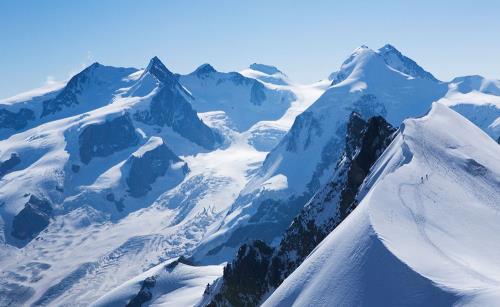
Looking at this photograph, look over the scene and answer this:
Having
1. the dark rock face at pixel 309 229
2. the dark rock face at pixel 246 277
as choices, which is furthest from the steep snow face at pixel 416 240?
the dark rock face at pixel 246 277

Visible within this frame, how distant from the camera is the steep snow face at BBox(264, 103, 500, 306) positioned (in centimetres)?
6494

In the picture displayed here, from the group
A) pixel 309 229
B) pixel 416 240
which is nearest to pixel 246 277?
pixel 309 229

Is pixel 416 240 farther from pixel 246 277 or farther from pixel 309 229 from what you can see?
pixel 246 277

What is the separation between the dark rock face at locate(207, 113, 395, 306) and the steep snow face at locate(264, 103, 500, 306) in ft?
35.9

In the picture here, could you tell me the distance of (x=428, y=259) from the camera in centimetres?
7025

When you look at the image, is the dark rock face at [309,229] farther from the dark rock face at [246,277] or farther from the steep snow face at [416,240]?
the steep snow face at [416,240]

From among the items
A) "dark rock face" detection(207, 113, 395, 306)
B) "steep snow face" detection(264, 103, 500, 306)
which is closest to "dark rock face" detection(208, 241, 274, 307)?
"dark rock face" detection(207, 113, 395, 306)

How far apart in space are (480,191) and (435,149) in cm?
1571

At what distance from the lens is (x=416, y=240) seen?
76875 mm

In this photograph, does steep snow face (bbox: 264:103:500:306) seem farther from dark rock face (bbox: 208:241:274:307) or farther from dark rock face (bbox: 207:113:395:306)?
dark rock face (bbox: 208:241:274:307)

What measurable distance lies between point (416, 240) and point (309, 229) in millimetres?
55406

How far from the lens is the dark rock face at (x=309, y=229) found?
12756 cm

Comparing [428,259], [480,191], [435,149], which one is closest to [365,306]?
[428,259]

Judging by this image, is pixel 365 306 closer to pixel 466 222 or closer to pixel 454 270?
pixel 454 270
